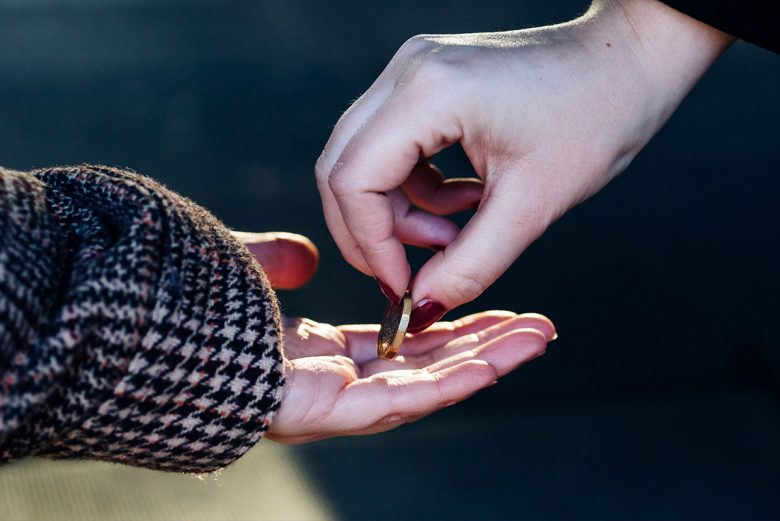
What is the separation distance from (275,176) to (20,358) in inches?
36.3

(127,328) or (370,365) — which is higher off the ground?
(127,328)

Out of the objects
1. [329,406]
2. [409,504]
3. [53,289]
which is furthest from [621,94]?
[409,504]

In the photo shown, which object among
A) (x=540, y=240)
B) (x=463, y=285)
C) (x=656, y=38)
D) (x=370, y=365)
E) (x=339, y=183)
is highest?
(x=656, y=38)

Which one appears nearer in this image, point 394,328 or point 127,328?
point 127,328

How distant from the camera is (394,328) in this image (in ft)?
2.84

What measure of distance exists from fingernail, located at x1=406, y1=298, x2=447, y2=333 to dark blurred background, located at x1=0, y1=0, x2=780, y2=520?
20.1 inches

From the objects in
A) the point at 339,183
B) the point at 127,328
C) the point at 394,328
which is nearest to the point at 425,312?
the point at 394,328

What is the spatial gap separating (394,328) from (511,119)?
0.23 meters

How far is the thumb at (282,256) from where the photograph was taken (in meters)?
1.01

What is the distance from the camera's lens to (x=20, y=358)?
62 cm

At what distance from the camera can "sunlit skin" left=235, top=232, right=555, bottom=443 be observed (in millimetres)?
796

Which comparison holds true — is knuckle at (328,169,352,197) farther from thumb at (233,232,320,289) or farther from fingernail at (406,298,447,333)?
thumb at (233,232,320,289)

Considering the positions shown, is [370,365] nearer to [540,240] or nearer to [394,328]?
[394,328]

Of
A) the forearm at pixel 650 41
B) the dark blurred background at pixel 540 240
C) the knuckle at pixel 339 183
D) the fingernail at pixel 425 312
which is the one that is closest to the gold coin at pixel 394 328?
the fingernail at pixel 425 312
